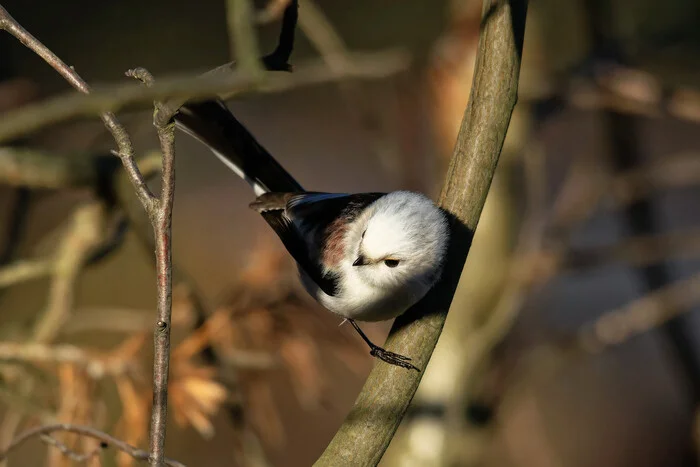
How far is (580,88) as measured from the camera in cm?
252

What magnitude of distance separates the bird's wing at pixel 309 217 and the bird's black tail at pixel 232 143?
6 cm

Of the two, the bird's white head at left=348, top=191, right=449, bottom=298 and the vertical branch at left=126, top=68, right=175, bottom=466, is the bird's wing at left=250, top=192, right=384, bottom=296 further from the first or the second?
the vertical branch at left=126, top=68, right=175, bottom=466

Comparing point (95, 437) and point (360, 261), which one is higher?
point (360, 261)

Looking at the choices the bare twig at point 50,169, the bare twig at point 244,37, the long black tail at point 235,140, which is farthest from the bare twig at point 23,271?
the bare twig at point 244,37

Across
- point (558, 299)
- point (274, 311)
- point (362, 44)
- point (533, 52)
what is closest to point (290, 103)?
point (362, 44)

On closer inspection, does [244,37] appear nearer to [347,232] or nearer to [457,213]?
[457,213]

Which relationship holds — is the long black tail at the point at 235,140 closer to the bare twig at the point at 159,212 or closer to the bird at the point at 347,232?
the bird at the point at 347,232

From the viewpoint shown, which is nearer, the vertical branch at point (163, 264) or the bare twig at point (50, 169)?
the vertical branch at point (163, 264)

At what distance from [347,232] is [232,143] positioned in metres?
0.33

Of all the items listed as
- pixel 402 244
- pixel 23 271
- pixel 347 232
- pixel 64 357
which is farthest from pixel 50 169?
pixel 402 244

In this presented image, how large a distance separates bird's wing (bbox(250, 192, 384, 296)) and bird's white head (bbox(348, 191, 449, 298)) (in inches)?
3.4

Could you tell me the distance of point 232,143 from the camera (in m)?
1.79

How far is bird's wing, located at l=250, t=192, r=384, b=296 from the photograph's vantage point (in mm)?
1778

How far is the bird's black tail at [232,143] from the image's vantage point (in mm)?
1635
